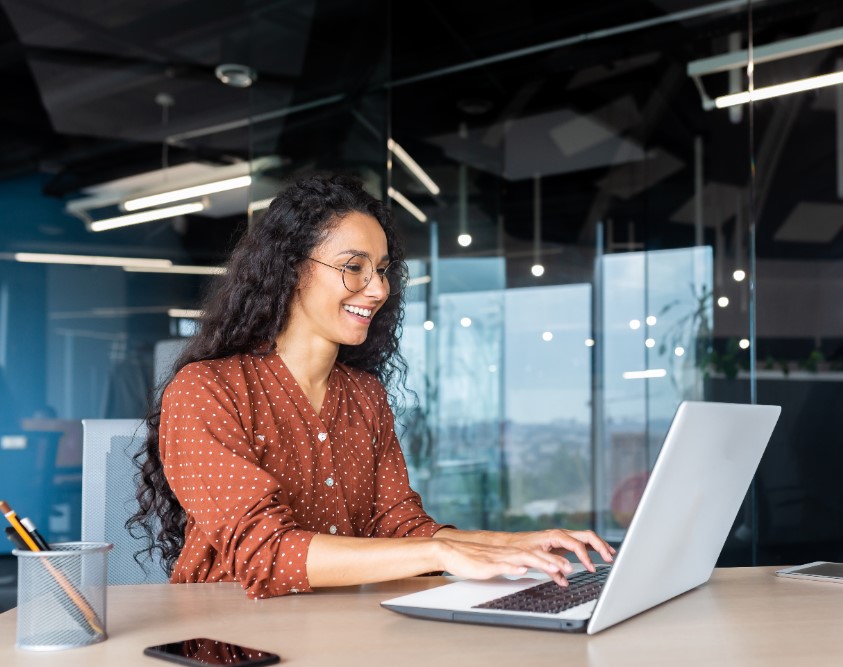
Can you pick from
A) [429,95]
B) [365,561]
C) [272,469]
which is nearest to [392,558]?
[365,561]

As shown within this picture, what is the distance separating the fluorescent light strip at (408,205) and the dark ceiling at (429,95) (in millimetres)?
60

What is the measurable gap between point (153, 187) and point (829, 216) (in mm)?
3107

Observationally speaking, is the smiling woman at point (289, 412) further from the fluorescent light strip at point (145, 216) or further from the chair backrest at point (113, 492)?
the fluorescent light strip at point (145, 216)

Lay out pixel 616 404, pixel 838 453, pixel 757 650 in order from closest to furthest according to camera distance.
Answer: pixel 757 650
pixel 838 453
pixel 616 404

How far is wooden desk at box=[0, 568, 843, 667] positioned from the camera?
0.97 meters

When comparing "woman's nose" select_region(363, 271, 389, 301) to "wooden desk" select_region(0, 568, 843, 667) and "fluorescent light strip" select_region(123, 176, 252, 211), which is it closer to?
"wooden desk" select_region(0, 568, 843, 667)

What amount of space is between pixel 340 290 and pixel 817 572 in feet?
3.16

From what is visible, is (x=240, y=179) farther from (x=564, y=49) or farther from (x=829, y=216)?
(x=829, y=216)

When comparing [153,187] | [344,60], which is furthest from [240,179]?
[344,60]

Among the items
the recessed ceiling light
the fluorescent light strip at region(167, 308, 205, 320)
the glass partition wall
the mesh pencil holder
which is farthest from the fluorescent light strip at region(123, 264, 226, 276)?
the mesh pencil holder

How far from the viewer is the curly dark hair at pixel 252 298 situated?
177cm

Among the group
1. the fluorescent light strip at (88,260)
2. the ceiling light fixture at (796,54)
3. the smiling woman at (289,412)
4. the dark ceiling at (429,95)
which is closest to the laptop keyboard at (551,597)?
the smiling woman at (289,412)

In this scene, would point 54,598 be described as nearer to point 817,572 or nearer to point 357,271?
point 357,271

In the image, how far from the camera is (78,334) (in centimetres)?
429
